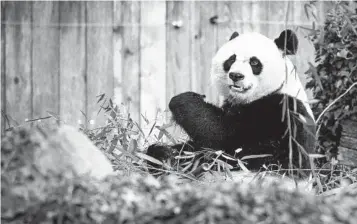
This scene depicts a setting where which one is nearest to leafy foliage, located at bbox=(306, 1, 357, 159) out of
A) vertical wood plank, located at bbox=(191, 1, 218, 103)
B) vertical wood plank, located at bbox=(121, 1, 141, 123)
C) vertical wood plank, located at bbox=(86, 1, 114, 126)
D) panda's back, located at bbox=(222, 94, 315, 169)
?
panda's back, located at bbox=(222, 94, 315, 169)

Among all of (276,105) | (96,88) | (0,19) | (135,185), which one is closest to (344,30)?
(276,105)

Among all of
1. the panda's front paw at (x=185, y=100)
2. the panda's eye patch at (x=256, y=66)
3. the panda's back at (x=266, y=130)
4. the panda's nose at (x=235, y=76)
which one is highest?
the panda's eye patch at (x=256, y=66)

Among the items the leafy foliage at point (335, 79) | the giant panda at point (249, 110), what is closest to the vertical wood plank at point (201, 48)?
the leafy foliage at point (335, 79)

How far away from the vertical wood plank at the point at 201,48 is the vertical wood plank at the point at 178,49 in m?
0.05

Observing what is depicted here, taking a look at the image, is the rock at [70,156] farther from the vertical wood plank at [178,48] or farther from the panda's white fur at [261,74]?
the vertical wood plank at [178,48]

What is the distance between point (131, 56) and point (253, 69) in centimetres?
253

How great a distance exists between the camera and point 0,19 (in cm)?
622

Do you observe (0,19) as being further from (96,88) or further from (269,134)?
(269,134)

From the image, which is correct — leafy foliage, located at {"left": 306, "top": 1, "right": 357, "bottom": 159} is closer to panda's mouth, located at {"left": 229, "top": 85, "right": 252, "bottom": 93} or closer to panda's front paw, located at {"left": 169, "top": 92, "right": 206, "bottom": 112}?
panda's mouth, located at {"left": 229, "top": 85, "right": 252, "bottom": 93}

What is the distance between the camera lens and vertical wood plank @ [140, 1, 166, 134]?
6211mm

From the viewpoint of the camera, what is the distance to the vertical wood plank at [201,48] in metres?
Answer: 6.22

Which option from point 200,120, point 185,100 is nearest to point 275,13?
point 185,100

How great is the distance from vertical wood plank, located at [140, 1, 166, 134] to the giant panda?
2.18 meters

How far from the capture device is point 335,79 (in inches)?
184
